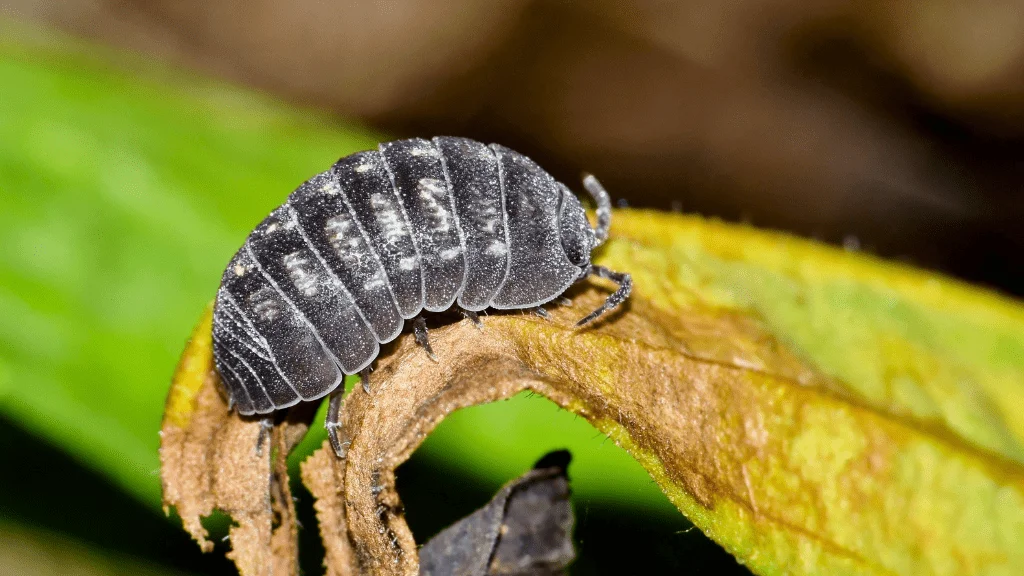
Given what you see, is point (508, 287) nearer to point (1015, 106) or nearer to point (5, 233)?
point (5, 233)

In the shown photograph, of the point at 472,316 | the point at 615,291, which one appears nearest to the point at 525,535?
the point at 472,316

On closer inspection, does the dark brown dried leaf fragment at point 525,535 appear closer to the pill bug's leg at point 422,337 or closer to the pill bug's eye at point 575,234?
the pill bug's leg at point 422,337

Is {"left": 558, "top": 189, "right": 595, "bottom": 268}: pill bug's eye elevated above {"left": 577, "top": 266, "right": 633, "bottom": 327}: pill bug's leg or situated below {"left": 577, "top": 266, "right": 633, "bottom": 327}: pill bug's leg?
above

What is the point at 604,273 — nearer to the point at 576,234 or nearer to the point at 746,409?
the point at 576,234

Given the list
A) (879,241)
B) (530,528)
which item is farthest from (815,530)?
(879,241)

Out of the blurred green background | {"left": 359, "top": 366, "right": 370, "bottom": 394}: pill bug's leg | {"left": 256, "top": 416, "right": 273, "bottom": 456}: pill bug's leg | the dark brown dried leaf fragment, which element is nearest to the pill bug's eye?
the blurred green background

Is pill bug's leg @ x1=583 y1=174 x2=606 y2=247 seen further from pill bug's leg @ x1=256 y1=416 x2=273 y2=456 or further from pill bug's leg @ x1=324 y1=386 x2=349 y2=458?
pill bug's leg @ x1=256 y1=416 x2=273 y2=456
